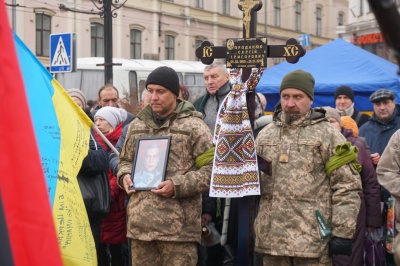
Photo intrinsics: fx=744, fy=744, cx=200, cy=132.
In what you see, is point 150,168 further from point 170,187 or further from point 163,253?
point 163,253

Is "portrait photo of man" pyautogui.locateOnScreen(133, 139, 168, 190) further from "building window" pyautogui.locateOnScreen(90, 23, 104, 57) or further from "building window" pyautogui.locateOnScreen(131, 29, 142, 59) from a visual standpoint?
"building window" pyautogui.locateOnScreen(131, 29, 142, 59)

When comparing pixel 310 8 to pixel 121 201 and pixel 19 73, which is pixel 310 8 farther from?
pixel 19 73

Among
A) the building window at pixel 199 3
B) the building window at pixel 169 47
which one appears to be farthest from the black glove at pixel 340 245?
the building window at pixel 199 3

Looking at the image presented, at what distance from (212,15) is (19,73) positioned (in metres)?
40.9

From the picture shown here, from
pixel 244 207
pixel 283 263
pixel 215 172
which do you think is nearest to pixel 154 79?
pixel 215 172

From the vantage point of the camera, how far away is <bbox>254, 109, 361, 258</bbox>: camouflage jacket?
174 inches

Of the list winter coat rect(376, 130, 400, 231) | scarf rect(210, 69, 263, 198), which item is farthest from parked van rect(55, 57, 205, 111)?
scarf rect(210, 69, 263, 198)

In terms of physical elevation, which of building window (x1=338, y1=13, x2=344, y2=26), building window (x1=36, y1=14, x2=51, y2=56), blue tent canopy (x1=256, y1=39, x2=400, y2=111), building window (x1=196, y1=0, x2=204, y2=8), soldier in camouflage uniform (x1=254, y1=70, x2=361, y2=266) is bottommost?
soldier in camouflage uniform (x1=254, y1=70, x2=361, y2=266)

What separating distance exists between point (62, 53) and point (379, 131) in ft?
17.9

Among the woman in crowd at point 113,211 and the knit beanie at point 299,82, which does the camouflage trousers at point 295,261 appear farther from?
the woman in crowd at point 113,211

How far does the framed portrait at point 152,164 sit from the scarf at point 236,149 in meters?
0.34

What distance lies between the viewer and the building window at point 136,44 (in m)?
36.3

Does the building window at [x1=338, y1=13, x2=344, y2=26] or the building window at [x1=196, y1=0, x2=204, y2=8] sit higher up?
the building window at [x1=338, y1=13, x2=344, y2=26]

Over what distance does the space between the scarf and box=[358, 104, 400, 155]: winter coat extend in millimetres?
2810
